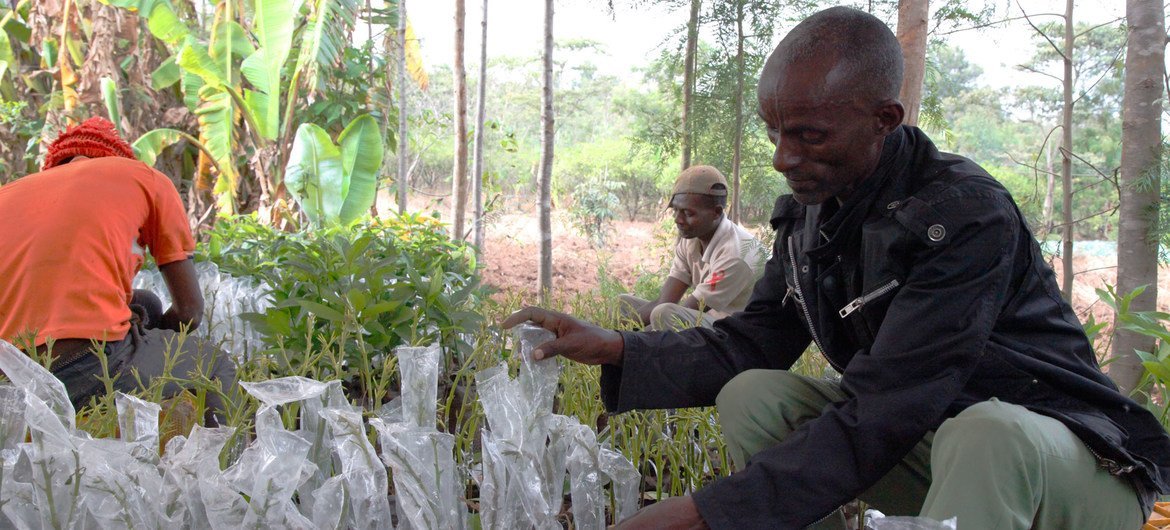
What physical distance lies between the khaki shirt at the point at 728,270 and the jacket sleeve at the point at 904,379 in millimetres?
2101

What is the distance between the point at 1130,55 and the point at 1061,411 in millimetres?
1889

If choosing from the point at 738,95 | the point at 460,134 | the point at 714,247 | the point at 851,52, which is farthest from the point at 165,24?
the point at 851,52

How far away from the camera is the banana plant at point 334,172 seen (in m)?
4.94

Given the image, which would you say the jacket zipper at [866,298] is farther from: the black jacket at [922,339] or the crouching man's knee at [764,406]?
the crouching man's knee at [764,406]

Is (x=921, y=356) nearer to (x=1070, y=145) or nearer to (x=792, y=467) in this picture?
(x=792, y=467)

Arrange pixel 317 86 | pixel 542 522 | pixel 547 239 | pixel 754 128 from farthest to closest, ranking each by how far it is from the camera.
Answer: pixel 317 86
pixel 754 128
pixel 547 239
pixel 542 522

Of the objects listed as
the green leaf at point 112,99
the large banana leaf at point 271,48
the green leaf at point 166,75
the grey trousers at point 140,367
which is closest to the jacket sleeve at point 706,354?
the grey trousers at point 140,367

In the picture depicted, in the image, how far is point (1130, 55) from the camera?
266 centimetres

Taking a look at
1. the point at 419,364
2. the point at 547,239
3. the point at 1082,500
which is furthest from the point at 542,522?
the point at 547,239

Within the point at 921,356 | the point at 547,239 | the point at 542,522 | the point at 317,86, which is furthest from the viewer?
the point at 317,86

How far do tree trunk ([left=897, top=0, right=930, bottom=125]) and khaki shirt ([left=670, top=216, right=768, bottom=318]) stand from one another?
88cm

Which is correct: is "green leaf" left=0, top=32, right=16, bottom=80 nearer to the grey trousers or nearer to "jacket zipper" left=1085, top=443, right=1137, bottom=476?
the grey trousers

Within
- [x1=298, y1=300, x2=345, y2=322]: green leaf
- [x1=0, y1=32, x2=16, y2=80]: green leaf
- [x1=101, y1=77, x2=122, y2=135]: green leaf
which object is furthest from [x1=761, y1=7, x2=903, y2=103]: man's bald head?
[x1=0, y1=32, x2=16, y2=80]: green leaf

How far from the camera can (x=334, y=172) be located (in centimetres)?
505
